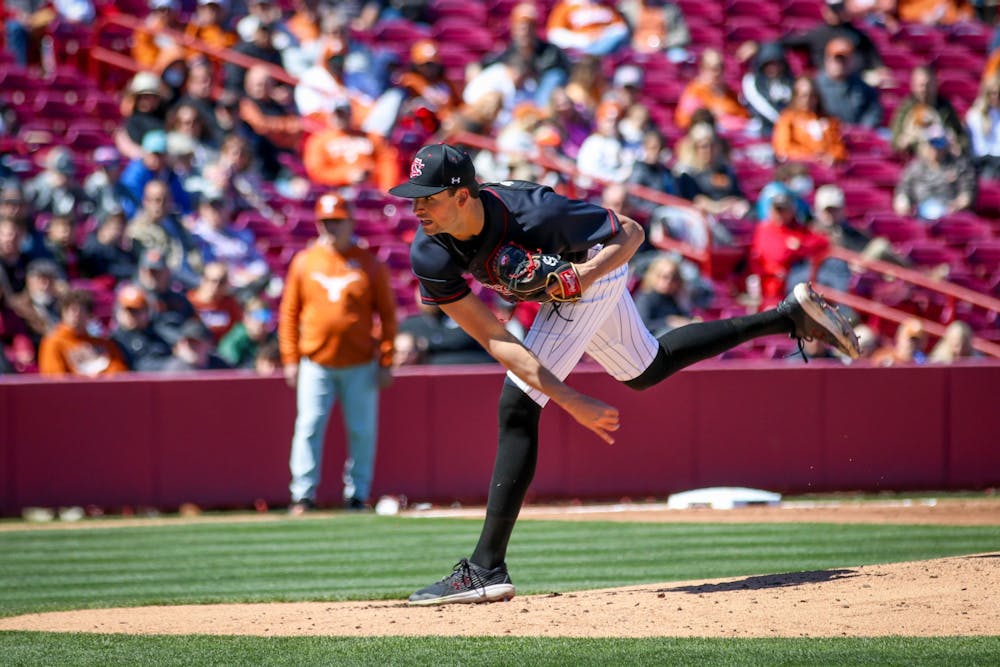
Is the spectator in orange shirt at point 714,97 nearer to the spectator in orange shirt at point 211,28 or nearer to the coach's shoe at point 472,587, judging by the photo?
the spectator in orange shirt at point 211,28

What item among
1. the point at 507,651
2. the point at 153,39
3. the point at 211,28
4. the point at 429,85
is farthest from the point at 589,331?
the point at 211,28

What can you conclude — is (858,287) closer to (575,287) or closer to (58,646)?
(575,287)

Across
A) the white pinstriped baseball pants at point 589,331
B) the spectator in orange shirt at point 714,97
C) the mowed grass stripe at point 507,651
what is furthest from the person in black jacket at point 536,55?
the mowed grass stripe at point 507,651

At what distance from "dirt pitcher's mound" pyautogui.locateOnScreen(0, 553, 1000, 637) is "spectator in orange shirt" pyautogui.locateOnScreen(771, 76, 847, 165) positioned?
914 centimetres

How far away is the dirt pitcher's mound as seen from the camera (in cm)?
576

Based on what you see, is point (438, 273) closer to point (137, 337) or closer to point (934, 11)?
point (137, 337)

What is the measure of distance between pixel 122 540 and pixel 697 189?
23.6 ft

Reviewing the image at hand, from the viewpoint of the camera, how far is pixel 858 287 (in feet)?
46.2

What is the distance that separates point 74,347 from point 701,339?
6.09 metres

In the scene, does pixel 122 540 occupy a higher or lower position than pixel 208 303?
lower

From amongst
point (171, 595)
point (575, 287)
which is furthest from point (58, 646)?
point (575, 287)

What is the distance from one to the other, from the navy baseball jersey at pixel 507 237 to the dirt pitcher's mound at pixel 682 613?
4.36 ft

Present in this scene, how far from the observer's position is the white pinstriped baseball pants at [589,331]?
6395mm

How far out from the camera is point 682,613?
607 centimetres
